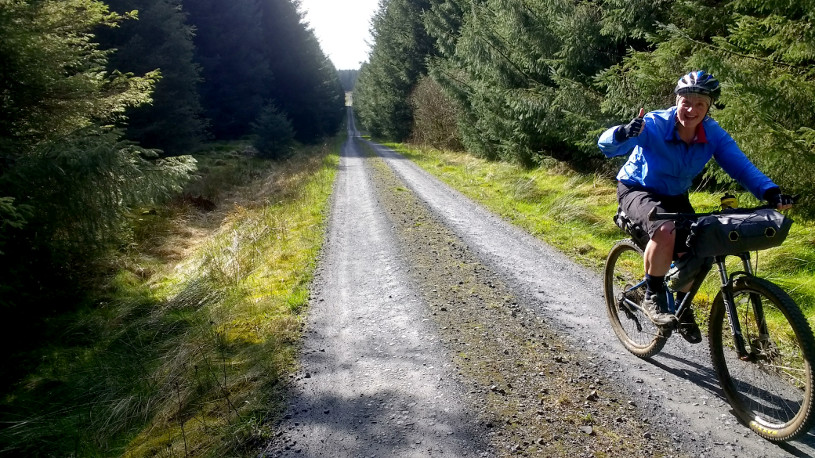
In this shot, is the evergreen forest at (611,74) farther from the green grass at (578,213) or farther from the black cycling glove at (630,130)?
the black cycling glove at (630,130)

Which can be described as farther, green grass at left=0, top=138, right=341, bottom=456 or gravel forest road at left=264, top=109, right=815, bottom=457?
green grass at left=0, top=138, right=341, bottom=456

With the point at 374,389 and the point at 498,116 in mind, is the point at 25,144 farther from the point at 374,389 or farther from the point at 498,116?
the point at 498,116

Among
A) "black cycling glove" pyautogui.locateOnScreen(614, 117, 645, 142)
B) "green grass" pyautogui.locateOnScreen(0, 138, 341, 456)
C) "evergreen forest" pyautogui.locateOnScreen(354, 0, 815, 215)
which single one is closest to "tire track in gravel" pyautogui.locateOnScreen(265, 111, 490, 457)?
"green grass" pyautogui.locateOnScreen(0, 138, 341, 456)

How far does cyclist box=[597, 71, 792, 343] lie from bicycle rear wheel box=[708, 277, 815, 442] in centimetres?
35

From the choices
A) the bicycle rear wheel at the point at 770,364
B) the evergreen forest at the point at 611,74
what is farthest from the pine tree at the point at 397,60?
the bicycle rear wheel at the point at 770,364

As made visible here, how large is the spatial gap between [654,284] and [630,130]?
1.15m

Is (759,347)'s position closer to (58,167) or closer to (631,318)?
(631,318)

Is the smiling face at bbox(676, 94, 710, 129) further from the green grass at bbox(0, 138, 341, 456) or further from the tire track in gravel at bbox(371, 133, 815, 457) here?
the green grass at bbox(0, 138, 341, 456)

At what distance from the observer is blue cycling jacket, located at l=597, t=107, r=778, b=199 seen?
326 centimetres

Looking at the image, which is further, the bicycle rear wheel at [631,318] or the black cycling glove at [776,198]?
the bicycle rear wheel at [631,318]

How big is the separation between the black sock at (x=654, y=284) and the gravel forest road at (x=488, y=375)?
0.63 meters

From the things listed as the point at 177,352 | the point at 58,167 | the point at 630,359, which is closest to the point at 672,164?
the point at 630,359

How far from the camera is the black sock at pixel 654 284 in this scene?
333 cm

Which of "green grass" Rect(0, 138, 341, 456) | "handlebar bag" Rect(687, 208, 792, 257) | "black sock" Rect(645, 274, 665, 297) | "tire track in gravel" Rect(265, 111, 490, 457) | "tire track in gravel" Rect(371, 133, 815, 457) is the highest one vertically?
"handlebar bag" Rect(687, 208, 792, 257)
